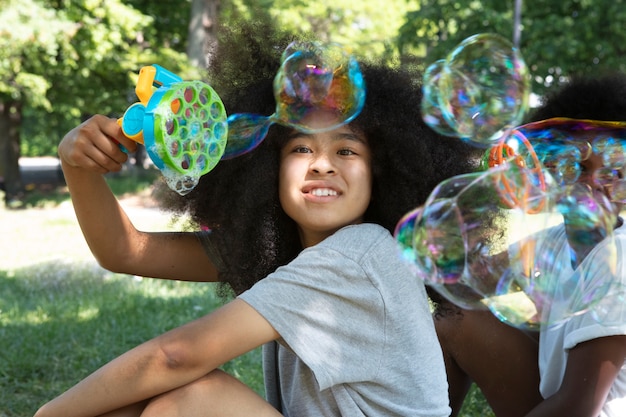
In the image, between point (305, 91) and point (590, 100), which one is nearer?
point (305, 91)

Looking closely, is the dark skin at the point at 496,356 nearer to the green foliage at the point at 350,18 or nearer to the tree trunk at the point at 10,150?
the tree trunk at the point at 10,150

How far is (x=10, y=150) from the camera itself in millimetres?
13750

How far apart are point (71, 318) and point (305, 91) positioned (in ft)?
8.19

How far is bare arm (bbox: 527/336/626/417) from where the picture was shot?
1.90 m

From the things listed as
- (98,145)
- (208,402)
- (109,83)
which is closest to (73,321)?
(98,145)

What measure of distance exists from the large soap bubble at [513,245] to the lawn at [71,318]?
866mm

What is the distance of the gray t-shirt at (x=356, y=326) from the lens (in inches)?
65.7

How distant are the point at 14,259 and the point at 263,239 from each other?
4.84 m

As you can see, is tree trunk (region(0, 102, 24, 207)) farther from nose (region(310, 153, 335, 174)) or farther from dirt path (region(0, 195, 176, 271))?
nose (region(310, 153, 335, 174))

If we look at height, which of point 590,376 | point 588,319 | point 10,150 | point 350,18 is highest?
point 588,319

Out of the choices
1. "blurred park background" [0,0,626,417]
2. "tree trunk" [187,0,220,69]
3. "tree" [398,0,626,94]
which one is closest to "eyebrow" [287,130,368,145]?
"blurred park background" [0,0,626,417]

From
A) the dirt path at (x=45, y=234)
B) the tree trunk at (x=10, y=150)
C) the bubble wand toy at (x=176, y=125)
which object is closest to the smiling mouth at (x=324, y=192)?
the bubble wand toy at (x=176, y=125)

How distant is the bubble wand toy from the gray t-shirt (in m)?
0.30

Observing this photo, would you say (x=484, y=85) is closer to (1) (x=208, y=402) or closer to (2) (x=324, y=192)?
(2) (x=324, y=192)
